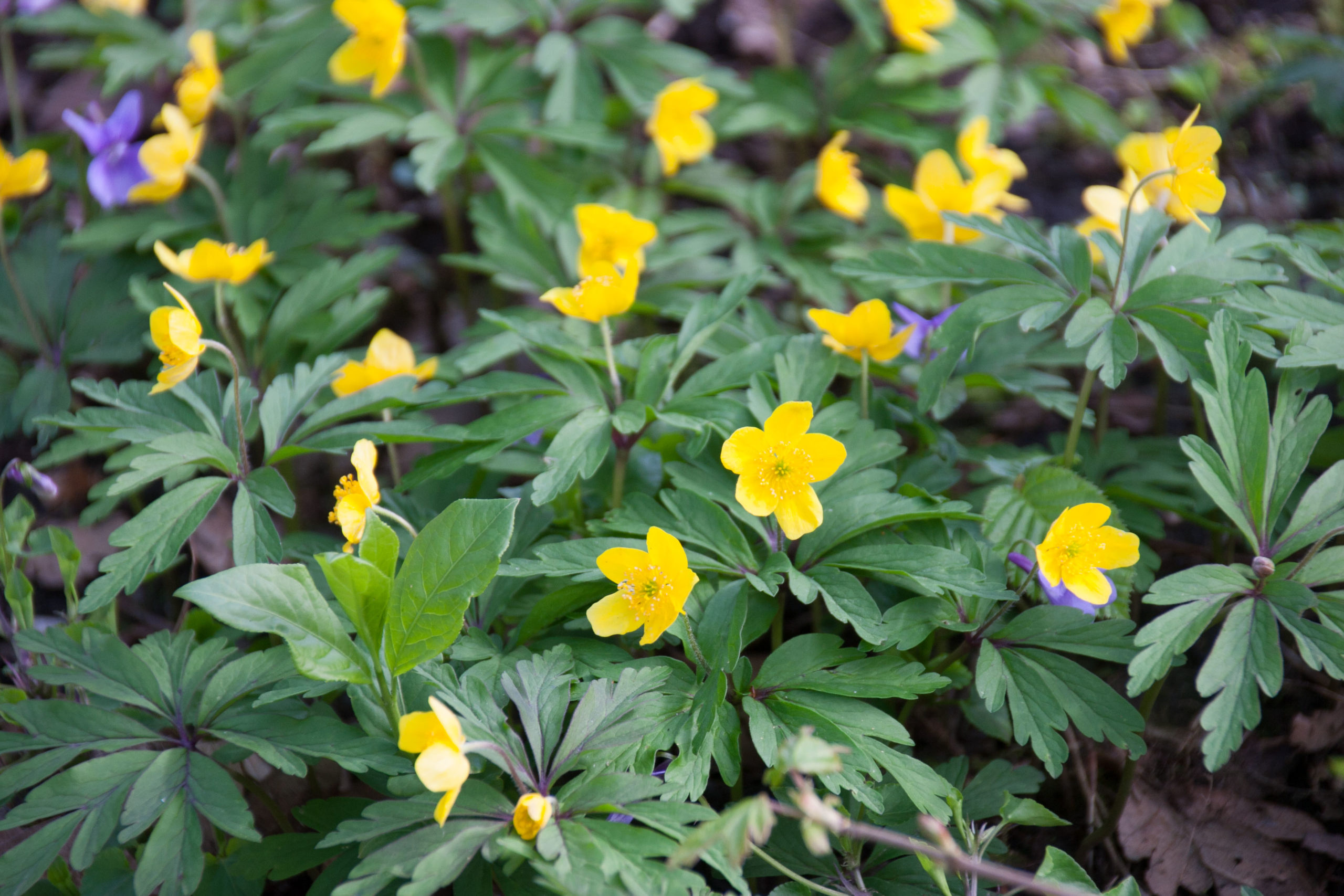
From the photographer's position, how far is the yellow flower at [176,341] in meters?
1.74

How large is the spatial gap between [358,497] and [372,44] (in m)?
1.67

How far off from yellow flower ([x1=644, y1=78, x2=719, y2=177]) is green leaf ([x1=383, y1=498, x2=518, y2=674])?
1736 mm

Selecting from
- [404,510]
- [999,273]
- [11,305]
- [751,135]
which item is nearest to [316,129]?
[11,305]

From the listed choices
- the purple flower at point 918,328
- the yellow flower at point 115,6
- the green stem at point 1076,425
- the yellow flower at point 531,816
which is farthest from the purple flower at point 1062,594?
the yellow flower at point 115,6

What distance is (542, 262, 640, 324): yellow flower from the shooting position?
6.26ft

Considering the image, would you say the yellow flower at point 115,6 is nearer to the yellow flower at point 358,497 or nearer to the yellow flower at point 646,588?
the yellow flower at point 358,497

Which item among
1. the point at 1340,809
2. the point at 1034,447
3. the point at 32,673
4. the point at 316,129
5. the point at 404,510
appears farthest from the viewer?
the point at 316,129

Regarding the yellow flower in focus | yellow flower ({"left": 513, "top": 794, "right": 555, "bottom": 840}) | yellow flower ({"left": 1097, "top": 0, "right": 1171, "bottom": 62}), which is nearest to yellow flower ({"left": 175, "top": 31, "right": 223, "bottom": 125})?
the yellow flower in focus

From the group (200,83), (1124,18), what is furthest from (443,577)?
(1124,18)

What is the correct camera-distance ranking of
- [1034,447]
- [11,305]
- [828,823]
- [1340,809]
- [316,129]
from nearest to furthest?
[828,823]
[1340,809]
[1034,447]
[11,305]
[316,129]

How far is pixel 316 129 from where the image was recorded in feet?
11.7

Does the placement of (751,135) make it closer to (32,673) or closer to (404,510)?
(404,510)

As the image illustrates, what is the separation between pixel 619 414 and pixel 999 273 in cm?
92

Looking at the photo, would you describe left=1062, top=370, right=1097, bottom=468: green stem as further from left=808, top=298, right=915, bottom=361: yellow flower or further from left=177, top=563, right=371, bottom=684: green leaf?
left=177, top=563, right=371, bottom=684: green leaf
